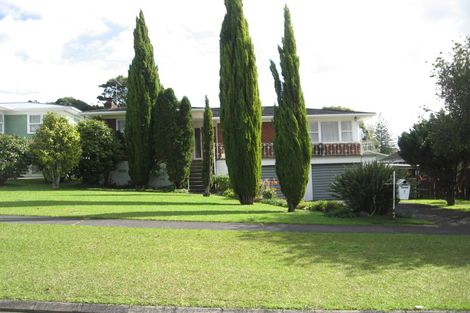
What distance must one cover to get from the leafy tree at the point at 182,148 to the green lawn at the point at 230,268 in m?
14.4

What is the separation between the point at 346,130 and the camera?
31.0 meters

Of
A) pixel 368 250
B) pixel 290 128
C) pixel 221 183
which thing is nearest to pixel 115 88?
pixel 221 183

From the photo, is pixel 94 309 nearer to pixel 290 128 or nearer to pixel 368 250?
pixel 368 250

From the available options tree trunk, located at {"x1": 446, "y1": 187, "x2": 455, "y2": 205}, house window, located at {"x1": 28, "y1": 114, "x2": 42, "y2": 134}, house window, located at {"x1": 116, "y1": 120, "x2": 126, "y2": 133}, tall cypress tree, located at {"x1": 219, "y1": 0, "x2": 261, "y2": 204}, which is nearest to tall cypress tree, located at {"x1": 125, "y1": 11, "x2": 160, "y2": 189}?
house window, located at {"x1": 116, "y1": 120, "x2": 126, "y2": 133}

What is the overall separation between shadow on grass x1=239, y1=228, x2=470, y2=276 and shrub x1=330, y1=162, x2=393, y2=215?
4175 millimetres

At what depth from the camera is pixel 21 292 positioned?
6.11 meters

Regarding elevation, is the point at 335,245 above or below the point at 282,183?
below

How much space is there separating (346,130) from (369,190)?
15.8m

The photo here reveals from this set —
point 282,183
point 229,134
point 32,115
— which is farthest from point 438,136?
point 32,115

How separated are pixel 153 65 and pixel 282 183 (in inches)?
520

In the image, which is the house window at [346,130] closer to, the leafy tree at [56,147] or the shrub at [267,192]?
the shrub at [267,192]

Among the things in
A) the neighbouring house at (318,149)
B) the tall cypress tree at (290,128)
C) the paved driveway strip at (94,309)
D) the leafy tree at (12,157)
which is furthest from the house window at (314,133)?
the paved driveway strip at (94,309)

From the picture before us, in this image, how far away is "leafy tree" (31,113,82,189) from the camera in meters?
22.0

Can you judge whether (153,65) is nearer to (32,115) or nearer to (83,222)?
(32,115)
